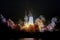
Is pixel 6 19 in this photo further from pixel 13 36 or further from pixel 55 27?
pixel 55 27

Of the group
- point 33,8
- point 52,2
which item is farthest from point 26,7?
point 52,2

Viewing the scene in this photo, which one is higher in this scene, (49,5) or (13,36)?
(49,5)

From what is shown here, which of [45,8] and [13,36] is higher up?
[45,8]

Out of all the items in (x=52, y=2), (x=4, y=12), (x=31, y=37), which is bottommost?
(x=31, y=37)

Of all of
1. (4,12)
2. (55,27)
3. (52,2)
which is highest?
(52,2)

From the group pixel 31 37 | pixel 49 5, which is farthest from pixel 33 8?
pixel 31 37

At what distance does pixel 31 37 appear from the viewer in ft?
4.79

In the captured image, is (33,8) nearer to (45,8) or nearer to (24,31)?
A: (45,8)

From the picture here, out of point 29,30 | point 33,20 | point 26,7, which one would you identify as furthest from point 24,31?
point 26,7

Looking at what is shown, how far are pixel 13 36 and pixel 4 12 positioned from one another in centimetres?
30

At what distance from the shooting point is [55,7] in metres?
1.51

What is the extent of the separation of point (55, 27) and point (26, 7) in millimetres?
411

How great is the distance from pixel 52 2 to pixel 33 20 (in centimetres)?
31

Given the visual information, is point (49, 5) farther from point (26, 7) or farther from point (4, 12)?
point (4, 12)
